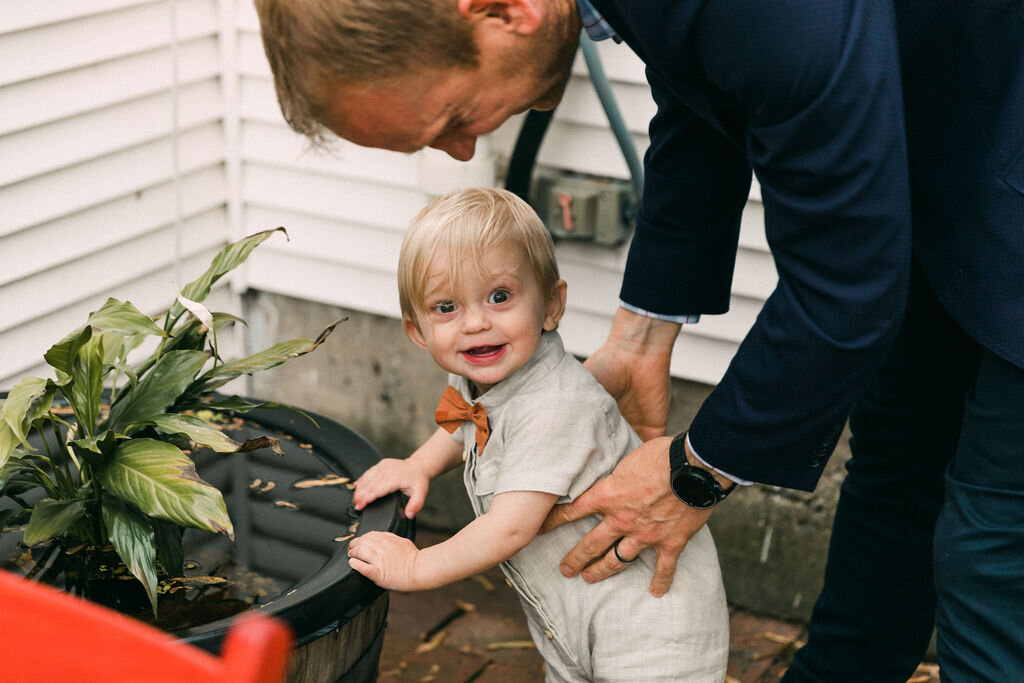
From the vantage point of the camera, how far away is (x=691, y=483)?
1.44m

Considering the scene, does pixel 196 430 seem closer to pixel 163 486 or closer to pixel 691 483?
pixel 163 486

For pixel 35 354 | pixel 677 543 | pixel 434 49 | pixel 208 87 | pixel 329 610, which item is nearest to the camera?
pixel 434 49

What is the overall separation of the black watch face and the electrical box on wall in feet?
3.96

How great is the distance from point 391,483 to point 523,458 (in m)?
0.25

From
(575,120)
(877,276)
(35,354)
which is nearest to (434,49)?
(877,276)

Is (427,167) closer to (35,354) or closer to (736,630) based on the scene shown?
(35,354)

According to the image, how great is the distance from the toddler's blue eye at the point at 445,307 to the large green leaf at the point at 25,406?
0.52 m

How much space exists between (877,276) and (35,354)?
1992 mm

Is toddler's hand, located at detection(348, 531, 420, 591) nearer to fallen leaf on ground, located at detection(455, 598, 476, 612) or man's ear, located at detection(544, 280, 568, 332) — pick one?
man's ear, located at detection(544, 280, 568, 332)

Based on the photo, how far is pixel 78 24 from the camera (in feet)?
7.98

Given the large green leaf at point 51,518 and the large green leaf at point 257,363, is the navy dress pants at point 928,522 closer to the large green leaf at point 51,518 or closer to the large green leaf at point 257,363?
the large green leaf at point 257,363

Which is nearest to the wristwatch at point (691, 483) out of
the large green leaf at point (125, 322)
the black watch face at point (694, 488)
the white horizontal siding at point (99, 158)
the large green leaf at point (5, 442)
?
the black watch face at point (694, 488)

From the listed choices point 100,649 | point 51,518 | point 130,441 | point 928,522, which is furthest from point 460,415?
point 100,649

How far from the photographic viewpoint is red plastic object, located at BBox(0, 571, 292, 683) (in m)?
0.64
